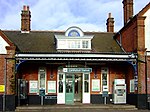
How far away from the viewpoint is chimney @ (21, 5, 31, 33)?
26856 millimetres

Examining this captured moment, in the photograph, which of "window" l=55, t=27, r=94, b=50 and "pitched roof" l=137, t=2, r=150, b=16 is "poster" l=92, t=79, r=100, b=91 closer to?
"window" l=55, t=27, r=94, b=50

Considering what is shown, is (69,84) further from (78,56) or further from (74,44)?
(78,56)

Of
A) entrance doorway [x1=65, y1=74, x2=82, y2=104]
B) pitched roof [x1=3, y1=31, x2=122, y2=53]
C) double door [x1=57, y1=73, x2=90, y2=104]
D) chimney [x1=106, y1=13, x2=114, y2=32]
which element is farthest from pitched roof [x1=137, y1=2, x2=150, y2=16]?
chimney [x1=106, y1=13, x2=114, y2=32]

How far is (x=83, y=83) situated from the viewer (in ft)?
73.2

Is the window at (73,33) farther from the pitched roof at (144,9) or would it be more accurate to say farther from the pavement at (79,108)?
the pavement at (79,108)

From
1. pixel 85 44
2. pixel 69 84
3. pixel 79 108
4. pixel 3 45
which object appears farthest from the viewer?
pixel 85 44

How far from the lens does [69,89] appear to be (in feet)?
72.2

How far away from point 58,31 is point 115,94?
9290mm

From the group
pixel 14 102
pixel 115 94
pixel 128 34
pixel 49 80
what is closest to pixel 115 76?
pixel 115 94

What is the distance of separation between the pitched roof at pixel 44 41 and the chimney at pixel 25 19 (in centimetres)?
49

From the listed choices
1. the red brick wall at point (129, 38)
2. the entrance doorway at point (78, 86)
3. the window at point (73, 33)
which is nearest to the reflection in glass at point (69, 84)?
the entrance doorway at point (78, 86)

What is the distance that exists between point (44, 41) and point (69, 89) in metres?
5.06

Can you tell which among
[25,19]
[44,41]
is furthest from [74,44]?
[25,19]

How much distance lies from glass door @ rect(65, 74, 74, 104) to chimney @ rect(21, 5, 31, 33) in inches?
285
